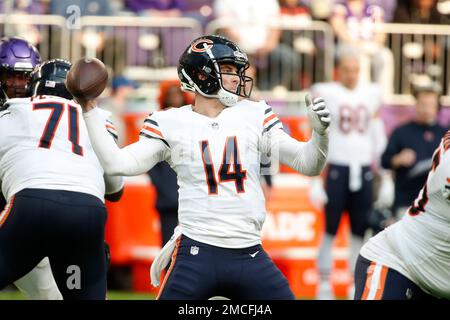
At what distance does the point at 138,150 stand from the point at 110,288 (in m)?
4.72

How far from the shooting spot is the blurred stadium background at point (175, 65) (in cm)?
940

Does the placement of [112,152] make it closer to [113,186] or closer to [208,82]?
[208,82]

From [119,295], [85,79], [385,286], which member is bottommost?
[119,295]

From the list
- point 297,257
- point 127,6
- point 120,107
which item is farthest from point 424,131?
point 127,6

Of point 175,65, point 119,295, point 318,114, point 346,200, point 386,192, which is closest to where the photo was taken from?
point 318,114

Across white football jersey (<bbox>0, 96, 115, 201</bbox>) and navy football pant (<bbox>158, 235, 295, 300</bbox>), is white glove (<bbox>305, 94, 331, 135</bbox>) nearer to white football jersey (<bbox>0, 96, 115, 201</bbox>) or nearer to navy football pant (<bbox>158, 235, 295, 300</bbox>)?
navy football pant (<bbox>158, 235, 295, 300</bbox>)

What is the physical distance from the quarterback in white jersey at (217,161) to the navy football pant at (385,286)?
462mm

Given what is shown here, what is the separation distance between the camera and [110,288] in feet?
31.1

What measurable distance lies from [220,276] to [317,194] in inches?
180

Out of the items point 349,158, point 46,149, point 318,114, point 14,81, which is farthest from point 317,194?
point 318,114

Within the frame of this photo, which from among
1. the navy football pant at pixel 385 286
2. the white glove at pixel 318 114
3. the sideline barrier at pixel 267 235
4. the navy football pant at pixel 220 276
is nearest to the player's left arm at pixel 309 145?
the white glove at pixel 318 114

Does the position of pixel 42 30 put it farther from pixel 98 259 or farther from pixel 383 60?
pixel 98 259

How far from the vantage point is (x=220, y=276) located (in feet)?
15.9

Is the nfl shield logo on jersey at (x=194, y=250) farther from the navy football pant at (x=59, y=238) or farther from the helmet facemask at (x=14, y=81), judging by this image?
the helmet facemask at (x=14, y=81)
